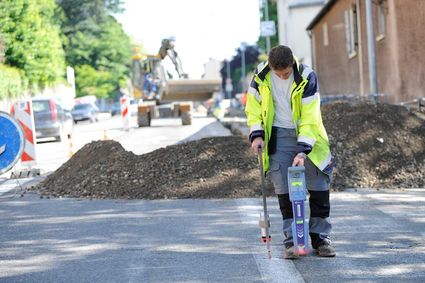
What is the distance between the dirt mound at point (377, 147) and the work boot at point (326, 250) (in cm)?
462

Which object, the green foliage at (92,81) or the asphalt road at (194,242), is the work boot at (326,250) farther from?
the green foliage at (92,81)

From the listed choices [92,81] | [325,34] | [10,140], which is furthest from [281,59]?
[92,81]

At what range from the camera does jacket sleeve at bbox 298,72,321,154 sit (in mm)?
7027

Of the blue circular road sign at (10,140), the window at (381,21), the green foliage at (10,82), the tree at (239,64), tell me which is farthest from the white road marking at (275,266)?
the tree at (239,64)

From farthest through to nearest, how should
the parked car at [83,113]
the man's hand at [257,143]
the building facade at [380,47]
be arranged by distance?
the parked car at [83,113], the building facade at [380,47], the man's hand at [257,143]

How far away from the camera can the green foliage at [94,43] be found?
3390 inches

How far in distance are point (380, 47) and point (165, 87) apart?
14.1 m

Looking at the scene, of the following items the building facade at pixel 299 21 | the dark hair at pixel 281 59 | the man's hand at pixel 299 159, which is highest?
the building facade at pixel 299 21

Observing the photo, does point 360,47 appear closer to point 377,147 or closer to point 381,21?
point 381,21

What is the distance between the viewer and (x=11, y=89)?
155ft

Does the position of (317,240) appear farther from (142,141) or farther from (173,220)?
(142,141)

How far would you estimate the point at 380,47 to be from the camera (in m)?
25.9

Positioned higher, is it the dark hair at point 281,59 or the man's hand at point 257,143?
the dark hair at point 281,59

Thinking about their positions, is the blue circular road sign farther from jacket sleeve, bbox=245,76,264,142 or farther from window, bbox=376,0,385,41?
window, bbox=376,0,385,41
